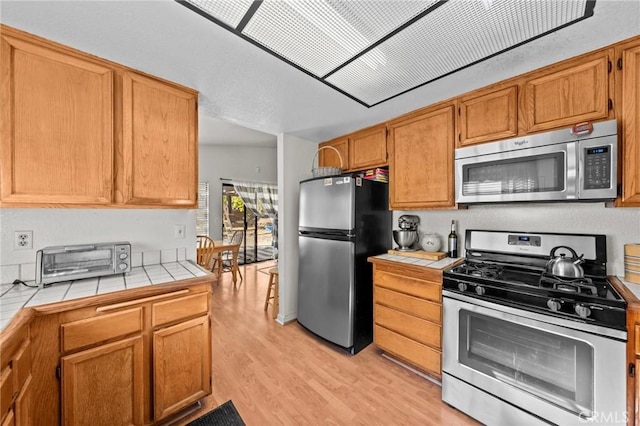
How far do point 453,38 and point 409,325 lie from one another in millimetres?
1935

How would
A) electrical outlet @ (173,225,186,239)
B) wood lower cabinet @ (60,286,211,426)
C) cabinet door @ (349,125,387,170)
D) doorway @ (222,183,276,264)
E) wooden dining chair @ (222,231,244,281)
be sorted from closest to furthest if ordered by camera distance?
wood lower cabinet @ (60,286,211,426) < electrical outlet @ (173,225,186,239) < cabinet door @ (349,125,387,170) < wooden dining chair @ (222,231,244,281) < doorway @ (222,183,276,264)

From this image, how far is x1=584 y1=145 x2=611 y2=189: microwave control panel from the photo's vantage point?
1.39 meters

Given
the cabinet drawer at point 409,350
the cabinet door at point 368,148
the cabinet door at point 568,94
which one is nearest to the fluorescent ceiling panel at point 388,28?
the cabinet door at point 568,94

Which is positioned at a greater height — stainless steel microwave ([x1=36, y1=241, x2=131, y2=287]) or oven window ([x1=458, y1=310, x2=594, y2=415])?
stainless steel microwave ([x1=36, y1=241, x2=131, y2=287])

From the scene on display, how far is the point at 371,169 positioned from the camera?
105 inches

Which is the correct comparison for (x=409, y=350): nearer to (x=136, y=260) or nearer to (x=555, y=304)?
(x=555, y=304)

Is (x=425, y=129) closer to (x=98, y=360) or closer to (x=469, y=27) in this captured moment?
(x=469, y=27)

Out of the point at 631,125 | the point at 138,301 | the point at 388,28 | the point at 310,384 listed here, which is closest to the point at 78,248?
the point at 138,301

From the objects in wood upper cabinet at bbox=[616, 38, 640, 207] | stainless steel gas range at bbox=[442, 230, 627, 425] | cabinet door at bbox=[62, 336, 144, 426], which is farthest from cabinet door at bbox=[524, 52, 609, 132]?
cabinet door at bbox=[62, 336, 144, 426]

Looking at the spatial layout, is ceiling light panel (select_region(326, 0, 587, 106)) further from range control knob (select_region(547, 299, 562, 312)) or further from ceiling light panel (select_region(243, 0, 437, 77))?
range control knob (select_region(547, 299, 562, 312))

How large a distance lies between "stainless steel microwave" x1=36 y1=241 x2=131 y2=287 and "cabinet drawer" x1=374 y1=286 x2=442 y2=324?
1899 millimetres

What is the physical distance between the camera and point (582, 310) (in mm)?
1198

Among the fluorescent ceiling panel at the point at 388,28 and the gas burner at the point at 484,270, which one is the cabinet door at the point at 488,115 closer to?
the fluorescent ceiling panel at the point at 388,28

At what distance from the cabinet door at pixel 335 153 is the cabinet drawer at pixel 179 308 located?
79.7 inches
